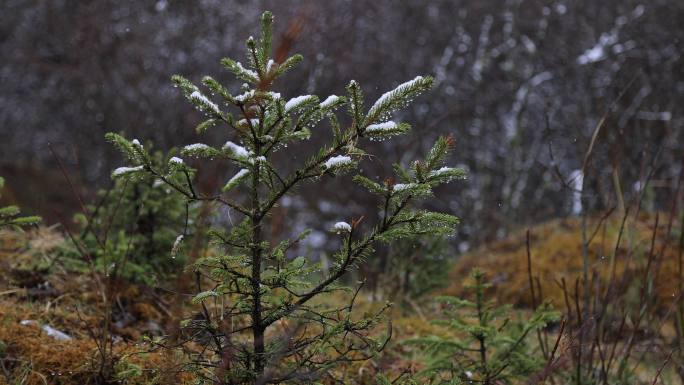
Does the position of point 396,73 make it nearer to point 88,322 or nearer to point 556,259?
point 556,259

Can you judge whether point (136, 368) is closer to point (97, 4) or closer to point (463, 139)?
point (97, 4)

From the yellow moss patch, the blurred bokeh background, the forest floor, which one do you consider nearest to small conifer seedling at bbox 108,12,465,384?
the forest floor

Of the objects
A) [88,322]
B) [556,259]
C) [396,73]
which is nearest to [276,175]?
[88,322]

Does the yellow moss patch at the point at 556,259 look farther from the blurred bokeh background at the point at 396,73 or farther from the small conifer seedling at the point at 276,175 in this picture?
the small conifer seedling at the point at 276,175

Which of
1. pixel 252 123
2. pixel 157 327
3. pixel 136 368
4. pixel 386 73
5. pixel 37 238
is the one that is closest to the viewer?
pixel 252 123

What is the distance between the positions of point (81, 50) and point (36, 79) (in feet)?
6.96

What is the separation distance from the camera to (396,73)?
1102 cm

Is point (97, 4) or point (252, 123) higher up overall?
point (97, 4)

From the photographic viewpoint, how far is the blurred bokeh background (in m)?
9.76

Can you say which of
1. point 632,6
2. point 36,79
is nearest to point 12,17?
point 36,79

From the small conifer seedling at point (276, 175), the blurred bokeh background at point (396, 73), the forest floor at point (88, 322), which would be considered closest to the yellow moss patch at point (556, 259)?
the forest floor at point (88, 322)

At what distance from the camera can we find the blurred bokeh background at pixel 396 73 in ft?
32.0

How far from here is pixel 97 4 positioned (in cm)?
984

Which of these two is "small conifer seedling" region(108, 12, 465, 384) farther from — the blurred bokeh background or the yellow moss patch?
the blurred bokeh background
